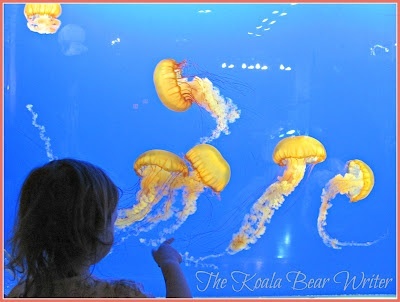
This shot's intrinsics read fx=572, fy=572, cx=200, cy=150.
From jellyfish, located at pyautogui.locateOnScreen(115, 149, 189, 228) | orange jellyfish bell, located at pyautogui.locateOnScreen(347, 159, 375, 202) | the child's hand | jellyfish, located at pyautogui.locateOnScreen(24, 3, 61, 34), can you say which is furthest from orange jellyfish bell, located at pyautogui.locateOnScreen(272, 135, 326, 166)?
jellyfish, located at pyautogui.locateOnScreen(24, 3, 61, 34)

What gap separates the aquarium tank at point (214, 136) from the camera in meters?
1.91

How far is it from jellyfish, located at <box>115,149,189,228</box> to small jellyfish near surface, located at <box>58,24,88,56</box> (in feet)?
1.35

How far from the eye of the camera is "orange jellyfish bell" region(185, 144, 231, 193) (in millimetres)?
1931

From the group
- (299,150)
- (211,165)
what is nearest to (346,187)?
(299,150)

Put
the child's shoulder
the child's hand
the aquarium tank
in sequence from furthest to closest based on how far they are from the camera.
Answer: the aquarium tank → the child's hand → the child's shoulder

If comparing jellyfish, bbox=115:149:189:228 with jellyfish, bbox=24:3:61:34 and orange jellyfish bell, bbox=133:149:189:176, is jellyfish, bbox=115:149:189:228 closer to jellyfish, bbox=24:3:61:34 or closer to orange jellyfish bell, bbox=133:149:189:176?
orange jellyfish bell, bbox=133:149:189:176

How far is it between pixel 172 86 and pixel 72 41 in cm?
37

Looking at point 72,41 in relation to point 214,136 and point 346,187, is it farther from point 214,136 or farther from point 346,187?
point 346,187

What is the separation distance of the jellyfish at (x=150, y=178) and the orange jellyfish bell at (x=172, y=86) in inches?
6.8

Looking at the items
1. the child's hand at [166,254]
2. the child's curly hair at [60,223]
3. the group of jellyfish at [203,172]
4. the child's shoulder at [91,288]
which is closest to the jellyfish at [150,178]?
the group of jellyfish at [203,172]

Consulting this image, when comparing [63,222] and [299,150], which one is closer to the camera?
[63,222]

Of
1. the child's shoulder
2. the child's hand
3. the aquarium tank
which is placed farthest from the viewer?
the aquarium tank

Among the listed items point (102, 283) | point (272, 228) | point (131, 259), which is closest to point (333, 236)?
point (272, 228)

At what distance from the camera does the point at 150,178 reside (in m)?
1.94
